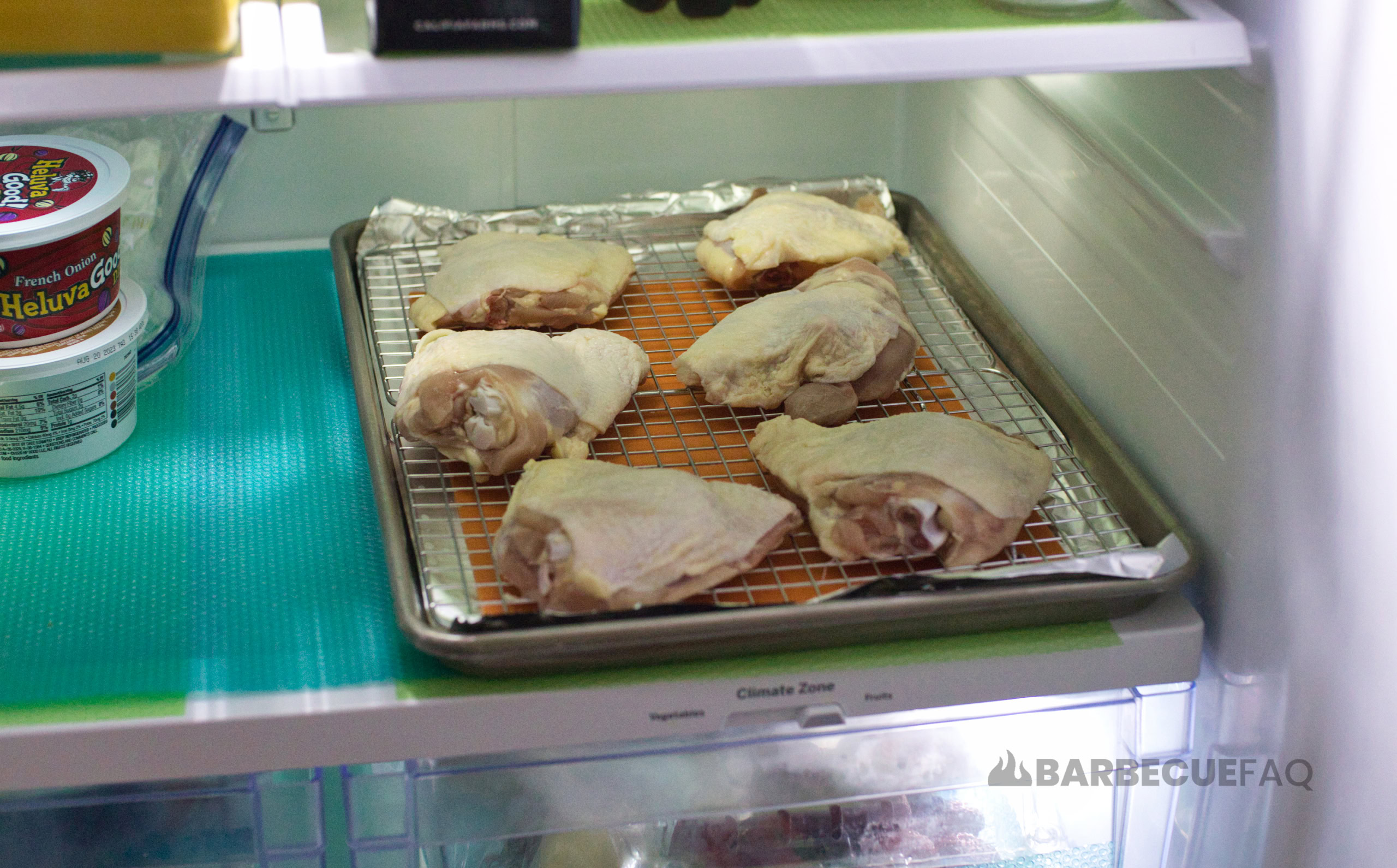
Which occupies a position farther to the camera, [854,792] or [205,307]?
[205,307]

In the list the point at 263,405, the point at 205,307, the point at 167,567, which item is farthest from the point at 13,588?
the point at 205,307

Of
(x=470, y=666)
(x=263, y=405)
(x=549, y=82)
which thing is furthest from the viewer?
(x=263, y=405)

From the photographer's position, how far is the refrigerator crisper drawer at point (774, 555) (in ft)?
3.07

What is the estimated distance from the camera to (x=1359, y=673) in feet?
2.94

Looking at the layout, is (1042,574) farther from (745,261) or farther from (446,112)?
(446,112)

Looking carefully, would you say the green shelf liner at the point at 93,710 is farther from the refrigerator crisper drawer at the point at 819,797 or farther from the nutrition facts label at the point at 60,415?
the nutrition facts label at the point at 60,415

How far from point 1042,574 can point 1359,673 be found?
0.23 meters

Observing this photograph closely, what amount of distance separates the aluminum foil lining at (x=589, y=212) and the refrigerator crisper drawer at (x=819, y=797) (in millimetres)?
703

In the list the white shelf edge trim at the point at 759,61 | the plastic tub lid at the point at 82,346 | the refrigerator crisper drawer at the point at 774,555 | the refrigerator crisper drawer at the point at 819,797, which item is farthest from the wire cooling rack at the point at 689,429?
the white shelf edge trim at the point at 759,61

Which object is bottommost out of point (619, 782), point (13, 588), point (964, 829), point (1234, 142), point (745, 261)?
point (964, 829)

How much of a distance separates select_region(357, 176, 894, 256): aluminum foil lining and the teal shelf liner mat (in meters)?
0.17

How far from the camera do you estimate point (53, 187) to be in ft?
3.56

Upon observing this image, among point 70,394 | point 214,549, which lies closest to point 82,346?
point 70,394

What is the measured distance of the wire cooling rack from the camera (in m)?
1.02
